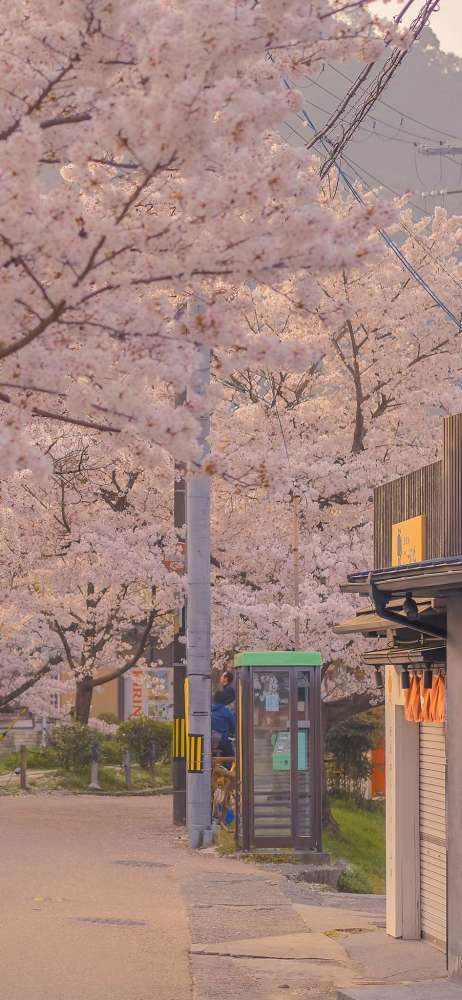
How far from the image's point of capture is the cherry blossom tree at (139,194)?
8.29m

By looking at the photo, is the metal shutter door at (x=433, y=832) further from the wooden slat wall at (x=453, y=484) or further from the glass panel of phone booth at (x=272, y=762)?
the glass panel of phone booth at (x=272, y=762)

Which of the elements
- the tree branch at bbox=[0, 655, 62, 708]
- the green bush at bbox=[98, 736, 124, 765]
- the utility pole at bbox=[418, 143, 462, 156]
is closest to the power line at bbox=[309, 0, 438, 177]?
the utility pole at bbox=[418, 143, 462, 156]

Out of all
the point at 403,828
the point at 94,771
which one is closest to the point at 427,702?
the point at 403,828

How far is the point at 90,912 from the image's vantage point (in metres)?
15.5

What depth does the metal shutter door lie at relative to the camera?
13289mm

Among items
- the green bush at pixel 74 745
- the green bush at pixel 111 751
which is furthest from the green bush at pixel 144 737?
the green bush at pixel 74 745

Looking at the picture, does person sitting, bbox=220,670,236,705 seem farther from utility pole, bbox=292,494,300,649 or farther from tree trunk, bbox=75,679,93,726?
tree trunk, bbox=75,679,93,726

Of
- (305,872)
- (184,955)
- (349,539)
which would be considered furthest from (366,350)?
(184,955)

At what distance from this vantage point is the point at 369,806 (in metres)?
36.9

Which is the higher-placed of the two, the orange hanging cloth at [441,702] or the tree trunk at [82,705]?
the tree trunk at [82,705]

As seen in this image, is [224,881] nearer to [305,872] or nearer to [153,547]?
[305,872]

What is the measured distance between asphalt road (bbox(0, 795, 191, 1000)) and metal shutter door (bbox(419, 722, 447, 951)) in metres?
2.16

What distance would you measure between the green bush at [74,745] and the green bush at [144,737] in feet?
9.77

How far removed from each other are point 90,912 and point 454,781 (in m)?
5.37
